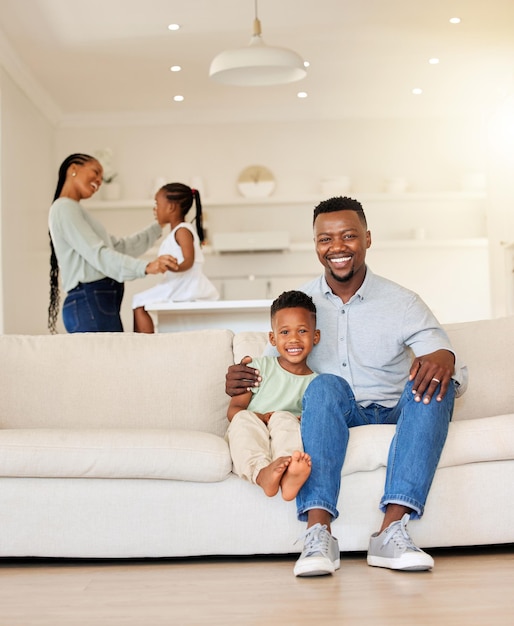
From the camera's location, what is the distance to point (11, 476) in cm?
241

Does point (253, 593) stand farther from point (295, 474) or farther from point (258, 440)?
point (258, 440)

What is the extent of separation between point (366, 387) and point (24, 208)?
4339 millimetres

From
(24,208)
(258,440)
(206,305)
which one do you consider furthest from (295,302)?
(24,208)

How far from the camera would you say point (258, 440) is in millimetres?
2414

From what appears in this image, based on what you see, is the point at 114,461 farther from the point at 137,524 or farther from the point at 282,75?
the point at 282,75

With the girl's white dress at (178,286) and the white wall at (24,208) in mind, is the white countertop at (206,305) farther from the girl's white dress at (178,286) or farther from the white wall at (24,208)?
the white wall at (24,208)

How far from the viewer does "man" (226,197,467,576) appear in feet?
7.24

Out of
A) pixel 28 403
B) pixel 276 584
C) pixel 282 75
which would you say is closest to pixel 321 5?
pixel 282 75

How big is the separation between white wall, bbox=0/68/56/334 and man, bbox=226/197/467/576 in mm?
3623

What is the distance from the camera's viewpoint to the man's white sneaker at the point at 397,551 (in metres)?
2.10

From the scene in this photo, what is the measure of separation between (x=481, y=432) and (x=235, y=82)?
2880 millimetres

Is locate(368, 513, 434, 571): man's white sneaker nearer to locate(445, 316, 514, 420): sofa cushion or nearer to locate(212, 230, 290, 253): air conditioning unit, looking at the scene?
locate(445, 316, 514, 420): sofa cushion

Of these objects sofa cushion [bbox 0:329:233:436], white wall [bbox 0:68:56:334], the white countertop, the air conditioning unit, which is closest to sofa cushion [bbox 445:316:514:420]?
sofa cushion [bbox 0:329:233:436]

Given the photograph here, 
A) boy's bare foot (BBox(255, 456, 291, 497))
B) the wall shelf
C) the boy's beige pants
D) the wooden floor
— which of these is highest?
the wall shelf
